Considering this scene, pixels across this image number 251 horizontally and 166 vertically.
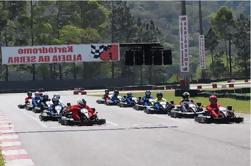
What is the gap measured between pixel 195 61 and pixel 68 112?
144972mm

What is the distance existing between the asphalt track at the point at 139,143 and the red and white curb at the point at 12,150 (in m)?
0.19

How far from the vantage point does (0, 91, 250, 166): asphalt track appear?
432 inches

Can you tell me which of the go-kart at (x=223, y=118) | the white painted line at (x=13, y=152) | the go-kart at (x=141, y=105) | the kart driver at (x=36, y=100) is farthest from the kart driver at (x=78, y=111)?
the kart driver at (x=36, y=100)

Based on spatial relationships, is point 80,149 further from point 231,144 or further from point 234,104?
point 234,104

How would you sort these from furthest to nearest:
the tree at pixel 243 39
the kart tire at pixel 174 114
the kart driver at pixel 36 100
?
the tree at pixel 243 39
the kart driver at pixel 36 100
the kart tire at pixel 174 114

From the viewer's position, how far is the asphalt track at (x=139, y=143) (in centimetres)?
1098

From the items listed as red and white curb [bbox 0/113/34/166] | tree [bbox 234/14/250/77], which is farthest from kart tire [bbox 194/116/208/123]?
tree [bbox 234/14/250/77]

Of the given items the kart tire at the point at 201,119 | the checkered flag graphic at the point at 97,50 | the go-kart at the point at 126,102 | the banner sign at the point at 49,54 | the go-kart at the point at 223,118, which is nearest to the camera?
the go-kart at the point at 223,118

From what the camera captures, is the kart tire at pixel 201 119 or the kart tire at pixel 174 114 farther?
the kart tire at pixel 174 114

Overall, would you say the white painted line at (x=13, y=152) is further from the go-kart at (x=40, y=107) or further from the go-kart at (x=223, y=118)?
the go-kart at (x=40, y=107)

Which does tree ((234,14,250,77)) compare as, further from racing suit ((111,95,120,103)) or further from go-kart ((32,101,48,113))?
go-kart ((32,101,48,113))

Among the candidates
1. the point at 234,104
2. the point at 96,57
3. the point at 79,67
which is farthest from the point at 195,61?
the point at 234,104

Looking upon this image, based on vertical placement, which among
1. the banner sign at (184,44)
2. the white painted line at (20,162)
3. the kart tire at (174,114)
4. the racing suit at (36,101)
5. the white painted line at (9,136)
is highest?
the banner sign at (184,44)

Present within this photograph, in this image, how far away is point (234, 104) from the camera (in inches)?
1127
